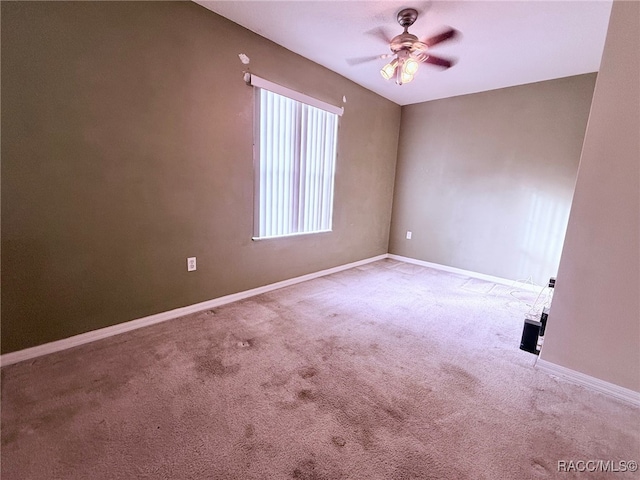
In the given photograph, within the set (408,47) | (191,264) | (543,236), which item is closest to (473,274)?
(543,236)

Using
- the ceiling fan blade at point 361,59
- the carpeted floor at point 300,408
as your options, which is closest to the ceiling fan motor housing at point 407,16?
the ceiling fan blade at point 361,59

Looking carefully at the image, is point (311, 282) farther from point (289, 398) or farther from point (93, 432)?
point (93, 432)

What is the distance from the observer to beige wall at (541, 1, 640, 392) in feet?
4.89

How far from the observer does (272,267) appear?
302 centimetres

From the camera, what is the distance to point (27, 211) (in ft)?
5.34

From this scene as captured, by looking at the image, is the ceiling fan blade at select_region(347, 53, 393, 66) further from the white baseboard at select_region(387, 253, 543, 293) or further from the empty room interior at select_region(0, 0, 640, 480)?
the white baseboard at select_region(387, 253, 543, 293)

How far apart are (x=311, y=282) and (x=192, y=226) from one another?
1578 mm

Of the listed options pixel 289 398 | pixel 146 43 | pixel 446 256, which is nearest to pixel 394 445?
pixel 289 398

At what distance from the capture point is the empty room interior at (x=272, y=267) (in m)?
1.27

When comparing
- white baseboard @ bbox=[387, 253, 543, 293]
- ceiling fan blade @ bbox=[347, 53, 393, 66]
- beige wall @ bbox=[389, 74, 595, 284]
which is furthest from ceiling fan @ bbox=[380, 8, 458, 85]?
white baseboard @ bbox=[387, 253, 543, 293]

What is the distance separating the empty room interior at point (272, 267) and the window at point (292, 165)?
0.03 m

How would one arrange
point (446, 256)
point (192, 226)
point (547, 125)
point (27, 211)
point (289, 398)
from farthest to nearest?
point (446, 256)
point (547, 125)
point (192, 226)
point (27, 211)
point (289, 398)

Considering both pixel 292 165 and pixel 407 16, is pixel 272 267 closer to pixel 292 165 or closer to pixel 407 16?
pixel 292 165

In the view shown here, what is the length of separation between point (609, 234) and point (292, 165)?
100.0 inches
